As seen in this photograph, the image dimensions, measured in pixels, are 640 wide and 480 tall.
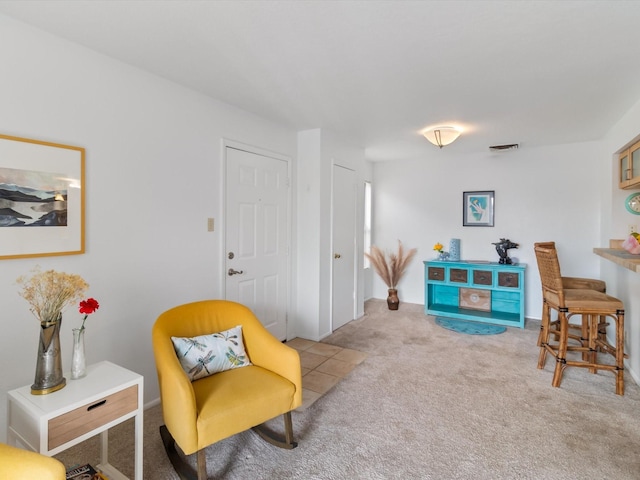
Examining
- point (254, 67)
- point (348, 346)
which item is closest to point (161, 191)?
point (254, 67)

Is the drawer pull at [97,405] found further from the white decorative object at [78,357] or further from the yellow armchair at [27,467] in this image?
the yellow armchair at [27,467]

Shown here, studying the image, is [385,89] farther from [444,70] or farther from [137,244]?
[137,244]

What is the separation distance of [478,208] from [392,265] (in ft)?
4.86

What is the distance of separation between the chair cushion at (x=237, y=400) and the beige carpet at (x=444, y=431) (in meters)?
0.33

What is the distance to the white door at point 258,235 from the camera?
3090mm

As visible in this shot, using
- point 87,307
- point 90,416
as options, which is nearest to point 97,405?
point 90,416

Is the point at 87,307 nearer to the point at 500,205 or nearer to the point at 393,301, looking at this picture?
the point at 393,301

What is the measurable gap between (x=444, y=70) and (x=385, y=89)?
47 centimetres

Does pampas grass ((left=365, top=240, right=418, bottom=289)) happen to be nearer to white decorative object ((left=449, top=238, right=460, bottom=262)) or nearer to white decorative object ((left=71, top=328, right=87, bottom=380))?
white decorative object ((left=449, top=238, right=460, bottom=262))

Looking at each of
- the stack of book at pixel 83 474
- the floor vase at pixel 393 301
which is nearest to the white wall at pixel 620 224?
the floor vase at pixel 393 301

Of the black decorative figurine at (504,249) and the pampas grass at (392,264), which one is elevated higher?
the black decorative figurine at (504,249)

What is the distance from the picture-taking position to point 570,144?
443cm

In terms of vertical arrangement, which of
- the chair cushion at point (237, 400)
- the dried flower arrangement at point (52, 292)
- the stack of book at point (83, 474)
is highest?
the dried flower arrangement at point (52, 292)

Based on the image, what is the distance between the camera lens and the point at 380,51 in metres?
2.08
